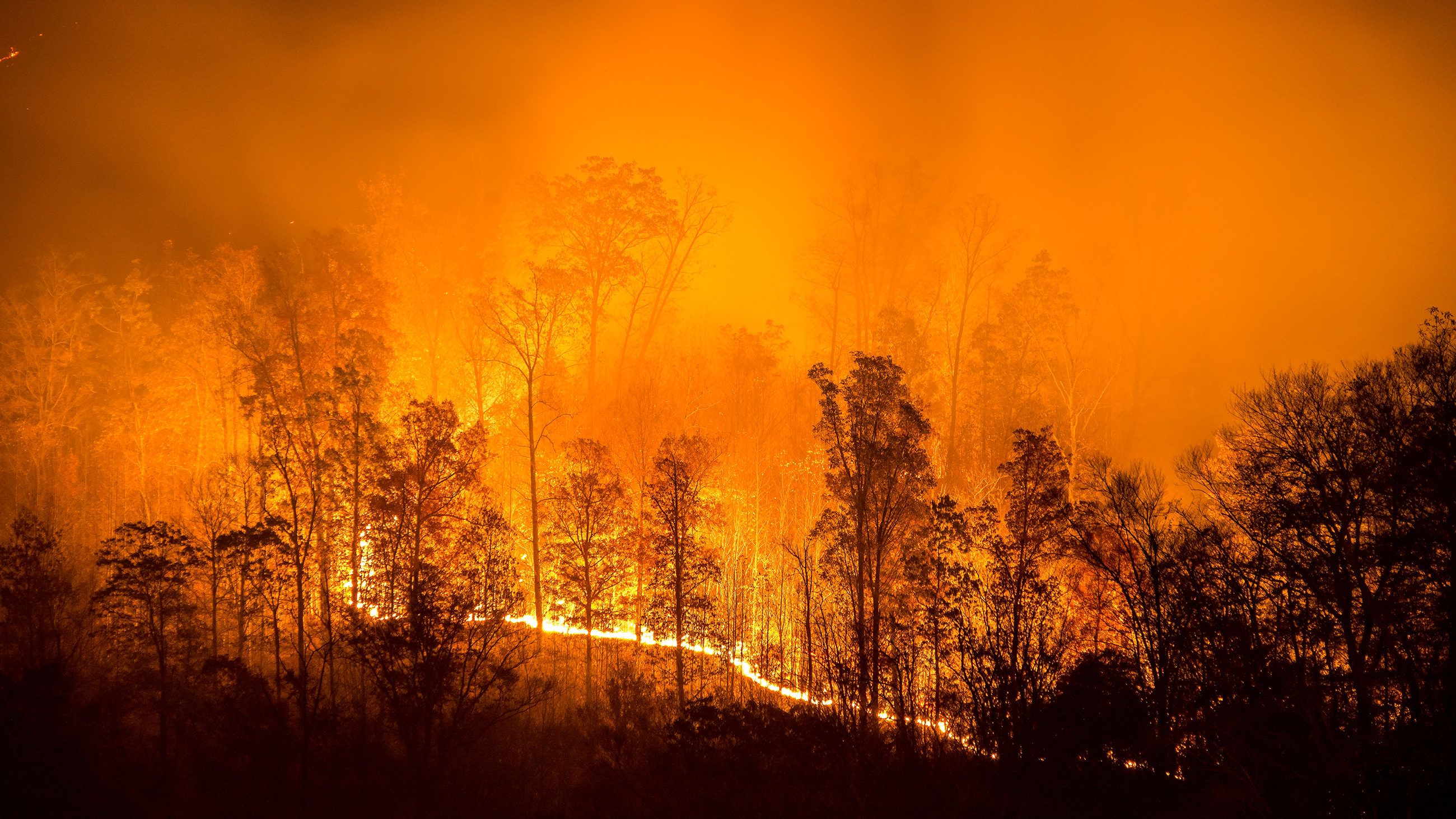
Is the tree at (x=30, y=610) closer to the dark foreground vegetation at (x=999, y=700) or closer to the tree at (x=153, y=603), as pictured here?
the dark foreground vegetation at (x=999, y=700)

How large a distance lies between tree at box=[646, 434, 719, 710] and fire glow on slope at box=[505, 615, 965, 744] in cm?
116

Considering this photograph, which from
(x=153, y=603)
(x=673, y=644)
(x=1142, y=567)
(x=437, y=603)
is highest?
(x=1142, y=567)

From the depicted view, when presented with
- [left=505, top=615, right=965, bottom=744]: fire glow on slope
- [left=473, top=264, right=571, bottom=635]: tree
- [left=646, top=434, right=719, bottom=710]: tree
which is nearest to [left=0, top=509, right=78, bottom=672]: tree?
[left=505, top=615, right=965, bottom=744]: fire glow on slope

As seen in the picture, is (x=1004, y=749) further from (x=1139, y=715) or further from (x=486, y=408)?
(x=486, y=408)

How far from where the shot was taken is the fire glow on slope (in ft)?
100

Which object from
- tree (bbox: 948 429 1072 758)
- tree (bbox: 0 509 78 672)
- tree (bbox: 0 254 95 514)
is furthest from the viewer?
tree (bbox: 0 254 95 514)

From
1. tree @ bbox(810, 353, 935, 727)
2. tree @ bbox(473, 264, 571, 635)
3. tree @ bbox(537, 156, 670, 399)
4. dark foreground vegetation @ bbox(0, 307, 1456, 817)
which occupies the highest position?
tree @ bbox(537, 156, 670, 399)

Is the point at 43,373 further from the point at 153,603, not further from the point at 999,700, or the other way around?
the point at 999,700

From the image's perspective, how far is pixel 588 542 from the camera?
31.2 metres

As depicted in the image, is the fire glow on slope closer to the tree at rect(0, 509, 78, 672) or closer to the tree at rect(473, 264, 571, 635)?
the tree at rect(473, 264, 571, 635)

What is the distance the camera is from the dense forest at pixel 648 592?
66.0 feet

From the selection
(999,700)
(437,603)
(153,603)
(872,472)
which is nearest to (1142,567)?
(999,700)

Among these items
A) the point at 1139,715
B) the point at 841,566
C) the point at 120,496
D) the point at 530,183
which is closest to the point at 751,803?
the point at 841,566

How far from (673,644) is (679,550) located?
6.09m
